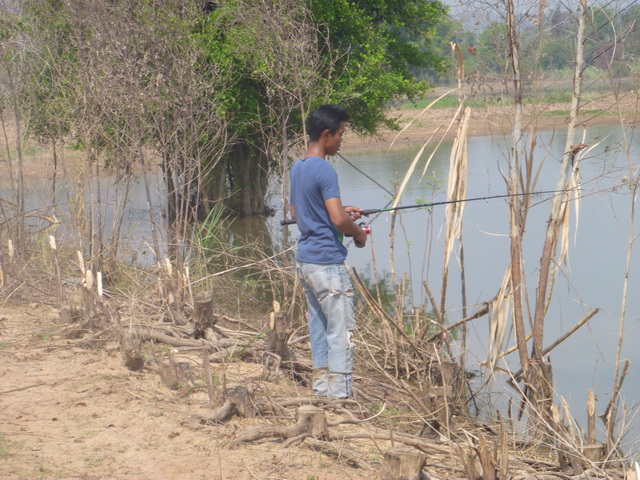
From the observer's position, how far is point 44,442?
4086 millimetres

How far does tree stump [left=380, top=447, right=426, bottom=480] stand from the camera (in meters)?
3.44

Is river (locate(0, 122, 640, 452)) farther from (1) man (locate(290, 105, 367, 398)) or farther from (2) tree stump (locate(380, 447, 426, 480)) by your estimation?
(2) tree stump (locate(380, 447, 426, 480))

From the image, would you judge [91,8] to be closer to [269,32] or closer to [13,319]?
[269,32]

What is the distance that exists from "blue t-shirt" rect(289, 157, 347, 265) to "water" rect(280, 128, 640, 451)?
864 mm

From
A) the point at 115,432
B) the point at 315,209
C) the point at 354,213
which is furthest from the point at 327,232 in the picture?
the point at 115,432

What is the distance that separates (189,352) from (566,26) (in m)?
3.21

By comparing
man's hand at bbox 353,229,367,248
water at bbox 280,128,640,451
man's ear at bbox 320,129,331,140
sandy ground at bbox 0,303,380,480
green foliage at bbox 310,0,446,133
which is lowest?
water at bbox 280,128,640,451

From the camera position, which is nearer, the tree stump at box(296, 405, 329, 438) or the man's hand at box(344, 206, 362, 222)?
the tree stump at box(296, 405, 329, 438)

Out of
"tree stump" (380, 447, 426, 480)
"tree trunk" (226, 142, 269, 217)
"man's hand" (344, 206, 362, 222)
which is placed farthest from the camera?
"tree trunk" (226, 142, 269, 217)

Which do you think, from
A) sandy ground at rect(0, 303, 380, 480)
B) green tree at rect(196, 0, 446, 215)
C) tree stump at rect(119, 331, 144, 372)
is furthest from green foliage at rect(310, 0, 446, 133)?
sandy ground at rect(0, 303, 380, 480)

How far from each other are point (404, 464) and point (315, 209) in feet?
5.08

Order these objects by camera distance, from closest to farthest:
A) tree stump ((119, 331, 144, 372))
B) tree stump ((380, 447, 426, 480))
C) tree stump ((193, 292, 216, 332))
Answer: tree stump ((380, 447, 426, 480)), tree stump ((119, 331, 144, 372)), tree stump ((193, 292, 216, 332))

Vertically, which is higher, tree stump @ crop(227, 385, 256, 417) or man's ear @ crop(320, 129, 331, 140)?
man's ear @ crop(320, 129, 331, 140)

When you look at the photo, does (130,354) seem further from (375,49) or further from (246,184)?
(246,184)
